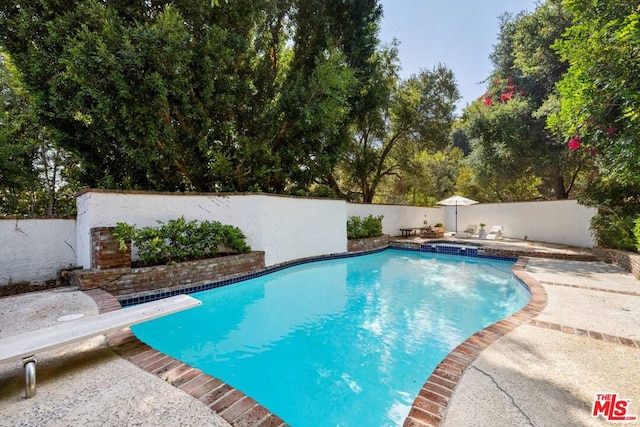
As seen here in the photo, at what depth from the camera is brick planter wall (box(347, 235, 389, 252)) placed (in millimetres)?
11927

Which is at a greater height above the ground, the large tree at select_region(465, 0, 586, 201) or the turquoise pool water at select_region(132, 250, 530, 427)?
the large tree at select_region(465, 0, 586, 201)

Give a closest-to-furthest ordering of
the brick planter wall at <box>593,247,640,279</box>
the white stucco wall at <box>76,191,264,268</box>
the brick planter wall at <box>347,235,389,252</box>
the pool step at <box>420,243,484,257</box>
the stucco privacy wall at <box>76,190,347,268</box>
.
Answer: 1. the white stucco wall at <box>76,191,264,268</box>
2. the stucco privacy wall at <box>76,190,347,268</box>
3. the brick planter wall at <box>593,247,640,279</box>
4. the pool step at <box>420,243,484,257</box>
5. the brick planter wall at <box>347,235,389,252</box>

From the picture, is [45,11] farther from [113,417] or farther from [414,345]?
[414,345]

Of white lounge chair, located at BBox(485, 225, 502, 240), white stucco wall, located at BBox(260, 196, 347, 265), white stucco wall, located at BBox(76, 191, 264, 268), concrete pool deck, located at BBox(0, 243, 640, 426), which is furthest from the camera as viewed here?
white lounge chair, located at BBox(485, 225, 502, 240)

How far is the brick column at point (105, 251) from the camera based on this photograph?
539 cm

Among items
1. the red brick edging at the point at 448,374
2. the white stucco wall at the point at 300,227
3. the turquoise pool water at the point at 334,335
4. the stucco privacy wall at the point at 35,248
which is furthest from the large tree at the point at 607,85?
the stucco privacy wall at the point at 35,248

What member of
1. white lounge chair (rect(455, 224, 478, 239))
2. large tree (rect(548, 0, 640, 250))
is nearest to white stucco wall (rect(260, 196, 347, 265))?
white lounge chair (rect(455, 224, 478, 239))

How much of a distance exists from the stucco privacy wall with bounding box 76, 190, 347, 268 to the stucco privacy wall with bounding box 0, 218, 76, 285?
329mm

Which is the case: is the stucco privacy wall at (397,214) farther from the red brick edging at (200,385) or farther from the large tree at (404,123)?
the red brick edging at (200,385)

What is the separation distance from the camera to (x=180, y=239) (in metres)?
6.55

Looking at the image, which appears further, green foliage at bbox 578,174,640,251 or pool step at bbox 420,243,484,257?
pool step at bbox 420,243,484,257

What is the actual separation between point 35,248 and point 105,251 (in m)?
1.83

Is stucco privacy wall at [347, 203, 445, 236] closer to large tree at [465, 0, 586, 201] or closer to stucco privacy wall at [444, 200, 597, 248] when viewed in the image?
stucco privacy wall at [444, 200, 597, 248]

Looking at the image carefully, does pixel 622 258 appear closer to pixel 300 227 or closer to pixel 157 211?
pixel 300 227
